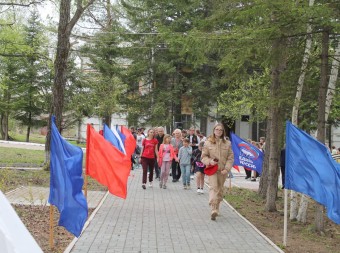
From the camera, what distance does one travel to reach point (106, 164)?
32.9ft

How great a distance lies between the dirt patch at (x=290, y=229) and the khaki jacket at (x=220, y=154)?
1.32 m

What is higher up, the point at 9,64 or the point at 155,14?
the point at 155,14

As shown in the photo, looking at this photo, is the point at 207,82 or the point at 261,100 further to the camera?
the point at 207,82

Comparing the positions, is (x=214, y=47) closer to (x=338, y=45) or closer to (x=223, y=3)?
(x=223, y=3)

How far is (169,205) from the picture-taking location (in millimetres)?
11742

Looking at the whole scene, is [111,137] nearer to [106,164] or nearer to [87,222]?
[106,164]

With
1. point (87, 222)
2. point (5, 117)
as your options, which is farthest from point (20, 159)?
point (5, 117)

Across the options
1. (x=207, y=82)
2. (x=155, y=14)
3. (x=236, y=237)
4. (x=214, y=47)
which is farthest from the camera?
(x=207, y=82)

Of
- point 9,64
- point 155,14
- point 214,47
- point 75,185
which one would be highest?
point 155,14

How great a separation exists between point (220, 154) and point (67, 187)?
4494 mm

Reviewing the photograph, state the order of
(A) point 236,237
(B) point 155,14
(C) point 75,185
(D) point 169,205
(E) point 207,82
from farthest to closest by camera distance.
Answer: (E) point 207,82 < (B) point 155,14 < (D) point 169,205 < (A) point 236,237 < (C) point 75,185

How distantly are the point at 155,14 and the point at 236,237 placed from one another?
30177 mm

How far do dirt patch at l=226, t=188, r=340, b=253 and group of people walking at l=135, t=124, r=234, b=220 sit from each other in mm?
939

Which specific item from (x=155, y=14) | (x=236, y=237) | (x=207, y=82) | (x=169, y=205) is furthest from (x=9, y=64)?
(x=236, y=237)
